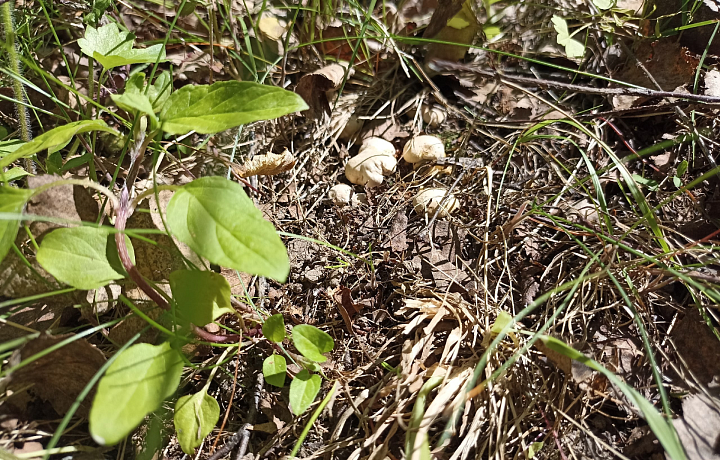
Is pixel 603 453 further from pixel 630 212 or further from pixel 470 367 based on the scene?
pixel 630 212

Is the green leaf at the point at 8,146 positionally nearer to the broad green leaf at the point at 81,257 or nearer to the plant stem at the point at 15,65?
the plant stem at the point at 15,65

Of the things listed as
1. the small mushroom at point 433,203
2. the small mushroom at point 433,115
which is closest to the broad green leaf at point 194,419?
the small mushroom at point 433,203

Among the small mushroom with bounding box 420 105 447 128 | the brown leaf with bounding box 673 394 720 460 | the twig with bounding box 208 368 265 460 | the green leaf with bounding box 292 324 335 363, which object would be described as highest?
the small mushroom with bounding box 420 105 447 128

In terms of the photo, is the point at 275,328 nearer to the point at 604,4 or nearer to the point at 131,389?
the point at 131,389

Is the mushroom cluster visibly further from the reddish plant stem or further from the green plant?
the reddish plant stem

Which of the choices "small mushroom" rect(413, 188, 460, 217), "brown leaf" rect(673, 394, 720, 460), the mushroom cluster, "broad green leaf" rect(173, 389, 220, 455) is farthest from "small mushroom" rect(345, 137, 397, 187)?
"brown leaf" rect(673, 394, 720, 460)

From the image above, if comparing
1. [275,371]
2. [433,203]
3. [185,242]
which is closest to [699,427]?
[433,203]

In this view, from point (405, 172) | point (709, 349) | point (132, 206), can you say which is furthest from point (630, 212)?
point (132, 206)
